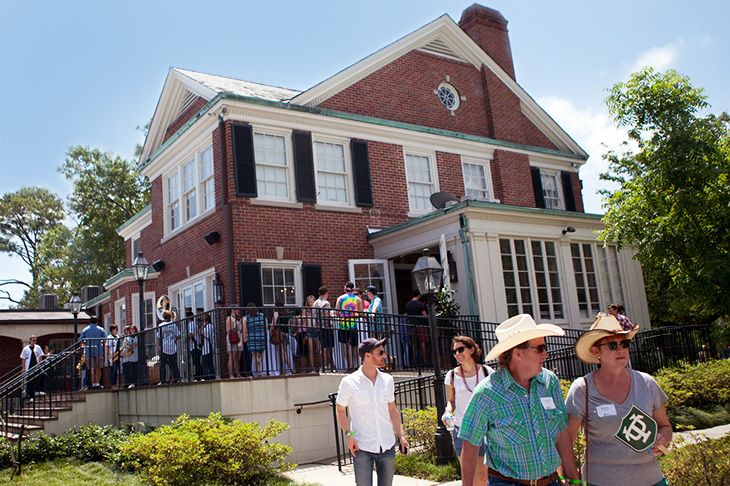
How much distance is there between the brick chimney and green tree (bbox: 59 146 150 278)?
2431 cm

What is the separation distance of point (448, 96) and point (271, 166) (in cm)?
673

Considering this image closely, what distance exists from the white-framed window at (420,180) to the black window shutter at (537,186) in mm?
3746

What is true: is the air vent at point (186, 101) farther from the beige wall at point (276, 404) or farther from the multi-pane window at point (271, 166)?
the beige wall at point (276, 404)

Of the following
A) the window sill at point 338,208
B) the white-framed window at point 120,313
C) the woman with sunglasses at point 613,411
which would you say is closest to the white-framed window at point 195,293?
the window sill at point 338,208

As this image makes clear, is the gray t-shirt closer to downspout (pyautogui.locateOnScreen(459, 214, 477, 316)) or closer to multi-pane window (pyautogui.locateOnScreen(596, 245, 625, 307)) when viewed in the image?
downspout (pyautogui.locateOnScreen(459, 214, 477, 316))

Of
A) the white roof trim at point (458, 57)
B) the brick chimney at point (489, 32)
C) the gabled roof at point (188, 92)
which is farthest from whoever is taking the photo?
the brick chimney at point (489, 32)

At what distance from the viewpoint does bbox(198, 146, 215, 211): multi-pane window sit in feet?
50.2

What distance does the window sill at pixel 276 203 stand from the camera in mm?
14359

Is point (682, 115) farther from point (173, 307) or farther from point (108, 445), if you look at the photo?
point (173, 307)

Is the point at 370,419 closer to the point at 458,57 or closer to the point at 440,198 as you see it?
the point at 440,198

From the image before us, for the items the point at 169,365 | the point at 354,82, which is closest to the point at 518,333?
the point at 169,365

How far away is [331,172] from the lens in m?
15.7

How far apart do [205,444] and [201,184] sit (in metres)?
8.74

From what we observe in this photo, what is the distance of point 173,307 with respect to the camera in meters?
17.4
